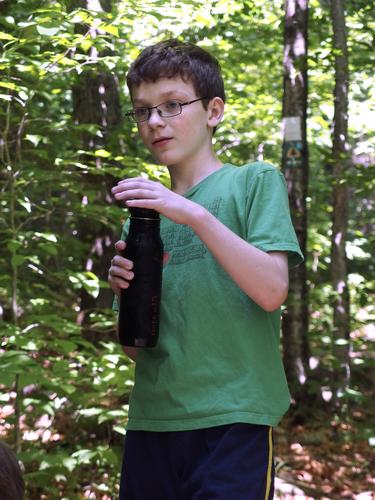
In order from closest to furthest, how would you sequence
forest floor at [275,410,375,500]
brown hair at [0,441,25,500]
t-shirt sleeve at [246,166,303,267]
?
1. brown hair at [0,441,25,500]
2. t-shirt sleeve at [246,166,303,267]
3. forest floor at [275,410,375,500]

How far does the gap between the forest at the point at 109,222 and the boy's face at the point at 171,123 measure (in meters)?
1.41

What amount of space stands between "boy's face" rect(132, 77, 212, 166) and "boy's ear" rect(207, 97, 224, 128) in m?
0.04

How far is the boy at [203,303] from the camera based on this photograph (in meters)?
1.65

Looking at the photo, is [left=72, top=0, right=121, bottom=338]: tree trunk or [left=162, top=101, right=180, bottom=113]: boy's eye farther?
[left=72, top=0, right=121, bottom=338]: tree trunk

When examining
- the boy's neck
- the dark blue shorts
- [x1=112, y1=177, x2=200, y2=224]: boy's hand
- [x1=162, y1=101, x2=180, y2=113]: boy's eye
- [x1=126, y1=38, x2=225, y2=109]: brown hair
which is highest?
[x1=126, y1=38, x2=225, y2=109]: brown hair

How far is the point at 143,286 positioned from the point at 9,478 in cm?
61

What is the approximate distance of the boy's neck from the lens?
1.99m

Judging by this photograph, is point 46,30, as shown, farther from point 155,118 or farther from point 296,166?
point 296,166

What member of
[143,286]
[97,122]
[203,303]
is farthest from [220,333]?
[97,122]

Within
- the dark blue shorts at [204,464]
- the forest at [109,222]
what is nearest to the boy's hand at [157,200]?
the dark blue shorts at [204,464]

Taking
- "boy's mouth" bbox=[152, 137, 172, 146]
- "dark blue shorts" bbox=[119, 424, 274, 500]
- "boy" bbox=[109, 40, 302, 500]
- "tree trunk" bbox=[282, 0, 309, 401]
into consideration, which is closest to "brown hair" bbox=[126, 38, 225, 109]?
"boy" bbox=[109, 40, 302, 500]

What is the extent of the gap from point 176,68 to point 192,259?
560 millimetres

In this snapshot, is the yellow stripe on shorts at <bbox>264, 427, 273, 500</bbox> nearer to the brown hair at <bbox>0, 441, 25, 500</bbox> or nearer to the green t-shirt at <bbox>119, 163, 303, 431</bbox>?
the green t-shirt at <bbox>119, 163, 303, 431</bbox>

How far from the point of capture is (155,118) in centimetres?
188
